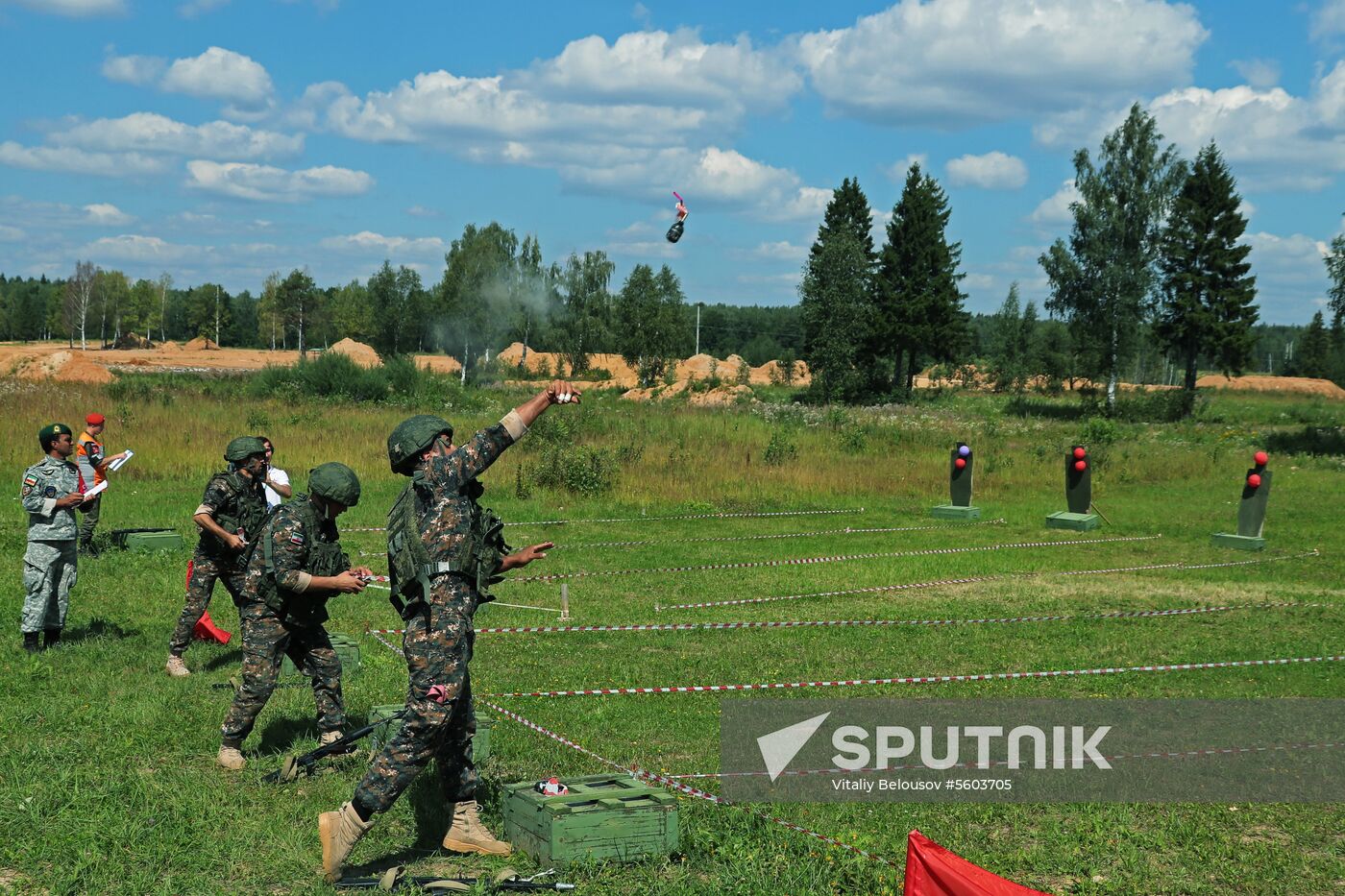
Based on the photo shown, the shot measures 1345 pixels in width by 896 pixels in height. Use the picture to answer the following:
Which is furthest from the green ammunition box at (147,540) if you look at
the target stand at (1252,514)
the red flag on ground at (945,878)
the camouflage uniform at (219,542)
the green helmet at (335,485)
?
the target stand at (1252,514)

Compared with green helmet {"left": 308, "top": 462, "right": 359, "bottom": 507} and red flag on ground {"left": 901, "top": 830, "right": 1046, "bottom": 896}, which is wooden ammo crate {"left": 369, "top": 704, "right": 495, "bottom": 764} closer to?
green helmet {"left": 308, "top": 462, "right": 359, "bottom": 507}

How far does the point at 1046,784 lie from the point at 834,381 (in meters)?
55.6

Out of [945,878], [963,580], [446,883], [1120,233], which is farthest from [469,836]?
[1120,233]

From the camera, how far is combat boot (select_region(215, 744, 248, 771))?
7.19 metres

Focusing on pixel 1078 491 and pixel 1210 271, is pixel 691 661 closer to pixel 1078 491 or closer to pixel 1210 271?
pixel 1078 491

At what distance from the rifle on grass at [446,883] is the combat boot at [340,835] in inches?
4.9

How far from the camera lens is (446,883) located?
547cm

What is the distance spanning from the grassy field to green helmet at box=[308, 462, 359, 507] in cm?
175

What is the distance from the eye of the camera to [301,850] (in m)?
5.95

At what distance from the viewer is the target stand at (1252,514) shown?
706 inches

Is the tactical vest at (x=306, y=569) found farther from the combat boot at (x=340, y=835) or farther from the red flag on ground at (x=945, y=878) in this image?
the red flag on ground at (x=945, y=878)

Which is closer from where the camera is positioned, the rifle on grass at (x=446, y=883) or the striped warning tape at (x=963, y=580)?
the rifle on grass at (x=446, y=883)

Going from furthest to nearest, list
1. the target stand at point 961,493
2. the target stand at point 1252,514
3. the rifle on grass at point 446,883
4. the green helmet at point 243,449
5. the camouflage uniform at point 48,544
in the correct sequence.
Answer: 1. the target stand at point 961,493
2. the target stand at point 1252,514
3. the camouflage uniform at point 48,544
4. the green helmet at point 243,449
5. the rifle on grass at point 446,883

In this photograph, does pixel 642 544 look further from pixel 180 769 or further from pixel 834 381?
pixel 834 381
